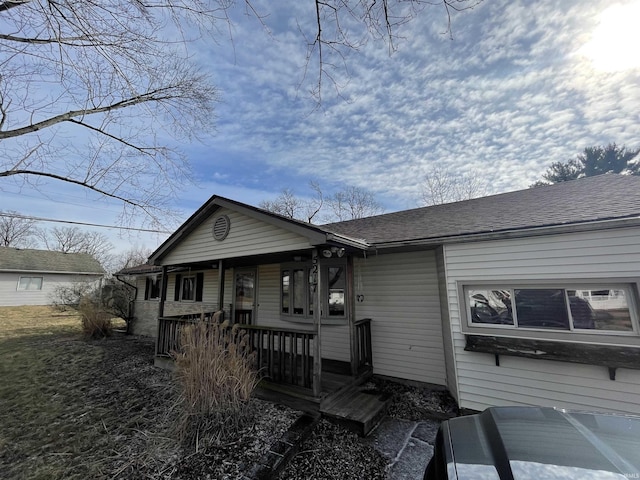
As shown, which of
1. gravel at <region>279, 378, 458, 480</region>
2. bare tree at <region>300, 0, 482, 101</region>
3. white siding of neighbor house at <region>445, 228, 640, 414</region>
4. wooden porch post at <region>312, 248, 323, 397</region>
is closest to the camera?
bare tree at <region>300, 0, 482, 101</region>

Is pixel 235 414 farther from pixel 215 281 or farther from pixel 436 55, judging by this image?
pixel 215 281

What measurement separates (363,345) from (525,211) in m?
4.26

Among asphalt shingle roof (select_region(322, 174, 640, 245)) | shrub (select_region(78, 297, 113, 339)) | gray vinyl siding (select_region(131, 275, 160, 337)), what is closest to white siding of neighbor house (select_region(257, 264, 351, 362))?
asphalt shingle roof (select_region(322, 174, 640, 245))

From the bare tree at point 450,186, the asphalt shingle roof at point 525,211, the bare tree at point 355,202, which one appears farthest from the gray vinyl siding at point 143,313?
the bare tree at point 450,186

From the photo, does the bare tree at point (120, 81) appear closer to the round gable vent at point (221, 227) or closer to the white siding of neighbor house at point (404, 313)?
the round gable vent at point (221, 227)

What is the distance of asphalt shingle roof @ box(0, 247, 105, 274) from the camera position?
836 inches

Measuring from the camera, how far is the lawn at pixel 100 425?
3193 mm

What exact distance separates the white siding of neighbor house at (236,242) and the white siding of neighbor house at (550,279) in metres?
3.06

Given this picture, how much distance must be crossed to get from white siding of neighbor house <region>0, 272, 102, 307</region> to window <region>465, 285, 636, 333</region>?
92.0 ft

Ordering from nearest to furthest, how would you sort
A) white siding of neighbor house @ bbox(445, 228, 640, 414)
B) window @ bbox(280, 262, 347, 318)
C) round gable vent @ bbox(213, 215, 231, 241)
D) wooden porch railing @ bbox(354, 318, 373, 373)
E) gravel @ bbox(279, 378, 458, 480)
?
gravel @ bbox(279, 378, 458, 480)
white siding of neighbor house @ bbox(445, 228, 640, 414)
wooden porch railing @ bbox(354, 318, 373, 373)
round gable vent @ bbox(213, 215, 231, 241)
window @ bbox(280, 262, 347, 318)

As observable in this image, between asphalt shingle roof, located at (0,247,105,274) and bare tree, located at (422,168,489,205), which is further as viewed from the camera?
asphalt shingle roof, located at (0,247,105,274)

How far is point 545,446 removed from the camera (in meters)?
1.49

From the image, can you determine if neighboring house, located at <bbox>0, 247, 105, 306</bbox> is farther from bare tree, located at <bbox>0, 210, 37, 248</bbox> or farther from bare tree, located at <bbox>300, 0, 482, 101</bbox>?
bare tree, located at <bbox>300, 0, 482, 101</bbox>

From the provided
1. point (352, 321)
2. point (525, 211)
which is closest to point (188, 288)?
point (352, 321)
